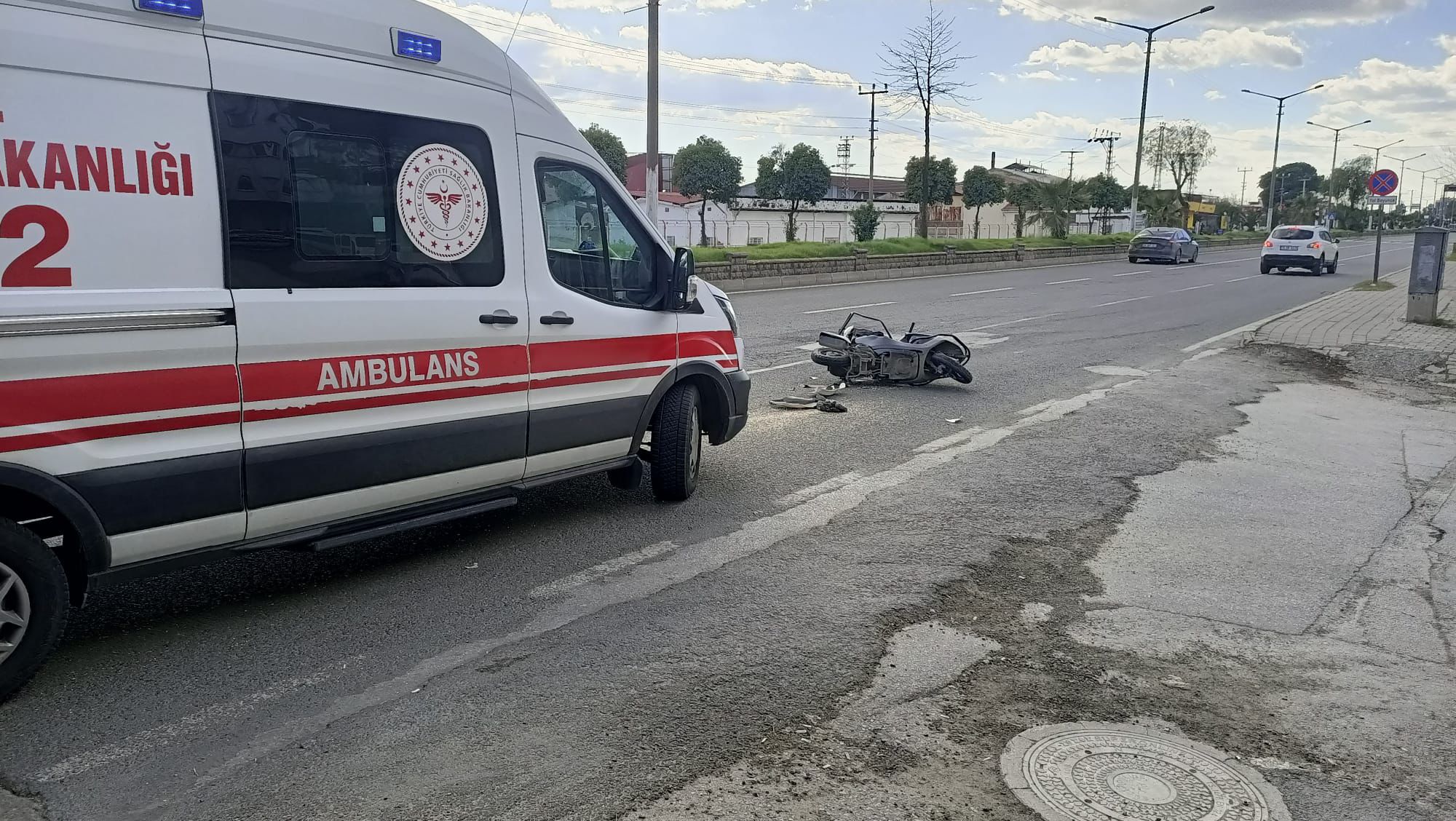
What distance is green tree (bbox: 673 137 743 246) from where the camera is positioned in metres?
75.4

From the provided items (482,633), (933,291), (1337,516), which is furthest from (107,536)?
(933,291)

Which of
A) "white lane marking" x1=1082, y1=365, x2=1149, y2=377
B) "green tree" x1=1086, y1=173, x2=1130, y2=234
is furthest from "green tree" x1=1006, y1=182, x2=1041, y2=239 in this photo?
"white lane marking" x1=1082, y1=365, x2=1149, y2=377

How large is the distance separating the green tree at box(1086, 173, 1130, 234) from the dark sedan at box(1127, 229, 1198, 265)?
28830 mm

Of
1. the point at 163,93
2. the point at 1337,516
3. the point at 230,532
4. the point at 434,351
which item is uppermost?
the point at 163,93

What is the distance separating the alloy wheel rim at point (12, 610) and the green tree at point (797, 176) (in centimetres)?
7340

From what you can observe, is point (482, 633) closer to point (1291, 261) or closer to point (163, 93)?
point (163, 93)

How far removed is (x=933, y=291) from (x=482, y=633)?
816 inches

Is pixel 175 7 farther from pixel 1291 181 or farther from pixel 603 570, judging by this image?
pixel 1291 181

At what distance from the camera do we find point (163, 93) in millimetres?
3781

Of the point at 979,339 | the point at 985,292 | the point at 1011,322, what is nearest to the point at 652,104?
the point at 985,292

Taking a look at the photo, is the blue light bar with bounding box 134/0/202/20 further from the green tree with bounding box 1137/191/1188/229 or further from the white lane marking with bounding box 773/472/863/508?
the green tree with bounding box 1137/191/1188/229

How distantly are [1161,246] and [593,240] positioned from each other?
37.5 metres

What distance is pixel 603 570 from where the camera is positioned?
5.02m

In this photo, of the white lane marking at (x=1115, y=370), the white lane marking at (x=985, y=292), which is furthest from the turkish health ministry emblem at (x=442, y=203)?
the white lane marking at (x=985, y=292)
